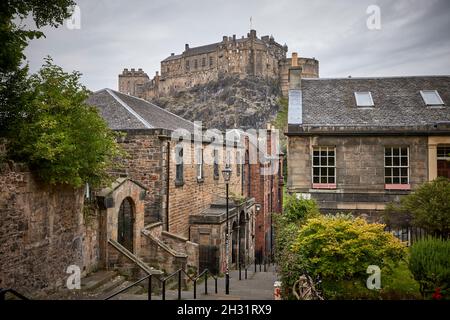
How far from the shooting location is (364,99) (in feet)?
64.4

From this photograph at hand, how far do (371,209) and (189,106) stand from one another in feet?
274

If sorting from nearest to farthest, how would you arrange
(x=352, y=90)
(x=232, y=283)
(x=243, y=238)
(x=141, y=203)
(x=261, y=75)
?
(x=141, y=203) → (x=232, y=283) → (x=352, y=90) → (x=243, y=238) → (x=261, y=75)

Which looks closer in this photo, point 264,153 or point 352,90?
point 352,90

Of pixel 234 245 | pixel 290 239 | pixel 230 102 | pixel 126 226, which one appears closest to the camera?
pixel 290 239

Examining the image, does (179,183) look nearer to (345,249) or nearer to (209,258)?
(209,258)

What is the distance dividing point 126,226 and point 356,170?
1074 centimetres

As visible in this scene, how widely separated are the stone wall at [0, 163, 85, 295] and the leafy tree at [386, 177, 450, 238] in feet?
36.1

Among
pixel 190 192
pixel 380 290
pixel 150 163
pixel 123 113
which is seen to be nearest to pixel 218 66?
pixel 190 192

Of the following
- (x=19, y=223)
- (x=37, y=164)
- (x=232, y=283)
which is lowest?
(x=232, y=283)

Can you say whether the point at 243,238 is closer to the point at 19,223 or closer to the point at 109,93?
the point at 109,93

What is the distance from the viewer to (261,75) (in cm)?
9612

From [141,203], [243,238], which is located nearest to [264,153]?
[243,238]

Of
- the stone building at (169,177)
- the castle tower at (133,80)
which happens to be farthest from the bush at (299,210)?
the castle tower at (133,80)

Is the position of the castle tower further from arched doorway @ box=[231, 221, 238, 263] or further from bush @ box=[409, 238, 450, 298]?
bush @ box=[409, 238, 450, 298]
